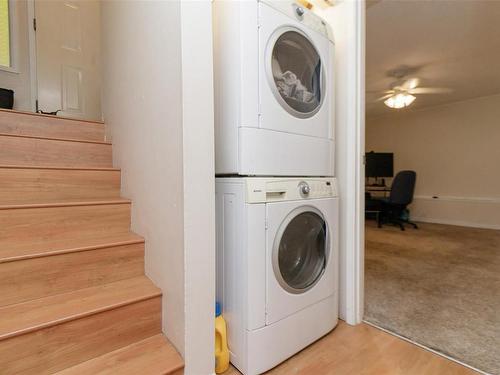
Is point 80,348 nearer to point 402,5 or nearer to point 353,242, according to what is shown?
point 353,242

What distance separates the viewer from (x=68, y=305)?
0.98 meters

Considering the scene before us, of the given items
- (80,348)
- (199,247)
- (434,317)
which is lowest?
(434,317)

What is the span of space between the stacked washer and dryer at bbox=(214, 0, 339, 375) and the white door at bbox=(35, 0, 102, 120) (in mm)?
2500

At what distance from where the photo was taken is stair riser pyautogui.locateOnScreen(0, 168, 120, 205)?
1271 mm

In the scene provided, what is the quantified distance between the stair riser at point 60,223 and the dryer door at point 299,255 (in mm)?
854

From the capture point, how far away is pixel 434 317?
152cm

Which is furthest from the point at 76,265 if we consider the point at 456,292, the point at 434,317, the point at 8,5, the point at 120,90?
the point at 8,5

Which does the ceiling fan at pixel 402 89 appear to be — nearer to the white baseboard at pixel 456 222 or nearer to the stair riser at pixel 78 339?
the white baseboard at pixel 456 222

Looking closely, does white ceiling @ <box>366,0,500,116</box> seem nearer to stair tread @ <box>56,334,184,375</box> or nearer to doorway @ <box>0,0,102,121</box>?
stair tread @ <box>56,334,184,375</box>

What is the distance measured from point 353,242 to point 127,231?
1.28 metres

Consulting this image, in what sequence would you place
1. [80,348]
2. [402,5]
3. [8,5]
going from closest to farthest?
[80,348] < [402,5] < [8,5]

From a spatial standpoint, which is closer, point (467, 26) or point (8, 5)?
point (467, 26)

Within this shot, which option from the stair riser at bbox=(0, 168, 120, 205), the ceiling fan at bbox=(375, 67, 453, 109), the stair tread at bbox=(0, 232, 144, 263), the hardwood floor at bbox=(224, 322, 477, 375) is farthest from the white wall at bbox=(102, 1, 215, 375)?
the ceiling fan at bbox=(375, 67, 453, 109)

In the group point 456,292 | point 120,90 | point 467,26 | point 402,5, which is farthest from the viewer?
point 467,26
